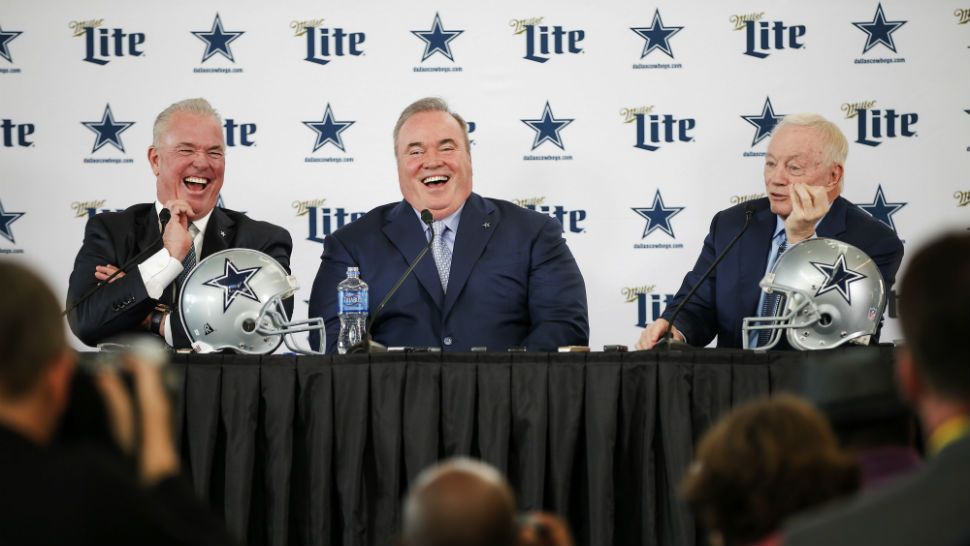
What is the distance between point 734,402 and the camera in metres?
3.83

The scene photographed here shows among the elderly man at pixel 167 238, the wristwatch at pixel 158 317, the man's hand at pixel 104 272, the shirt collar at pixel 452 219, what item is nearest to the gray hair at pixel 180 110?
the elderly man at pixel 167 238

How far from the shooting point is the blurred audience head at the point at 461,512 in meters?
1.54

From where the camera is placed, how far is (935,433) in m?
1.74

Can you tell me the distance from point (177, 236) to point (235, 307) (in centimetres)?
90

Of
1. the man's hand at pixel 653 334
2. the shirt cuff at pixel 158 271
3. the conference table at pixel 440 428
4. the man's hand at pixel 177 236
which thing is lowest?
the conference table at pixel 440 428

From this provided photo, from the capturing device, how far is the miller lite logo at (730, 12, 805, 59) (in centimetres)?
609

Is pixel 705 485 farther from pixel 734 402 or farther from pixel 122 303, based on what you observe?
pixel 122 303

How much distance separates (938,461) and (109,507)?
1089mm

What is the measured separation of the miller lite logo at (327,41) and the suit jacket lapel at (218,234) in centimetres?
112

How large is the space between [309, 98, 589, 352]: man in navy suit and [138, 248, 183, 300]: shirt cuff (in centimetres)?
57

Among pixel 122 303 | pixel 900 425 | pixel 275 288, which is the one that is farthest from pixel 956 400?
pixel 122 303

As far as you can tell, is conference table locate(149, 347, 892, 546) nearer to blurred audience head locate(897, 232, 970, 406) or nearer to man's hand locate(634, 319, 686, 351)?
man's hand locate(634, 319, 686, 351)

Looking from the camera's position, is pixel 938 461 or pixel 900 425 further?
pixel 900 425

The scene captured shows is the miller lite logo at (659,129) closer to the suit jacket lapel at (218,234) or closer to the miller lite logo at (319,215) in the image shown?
the miller lite logo at (319,215)
